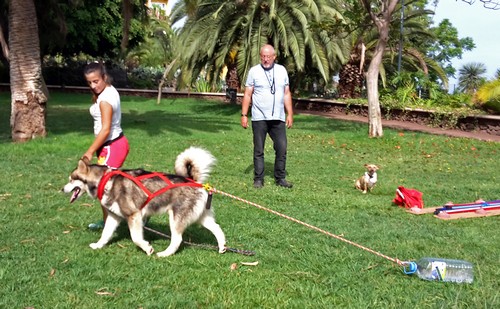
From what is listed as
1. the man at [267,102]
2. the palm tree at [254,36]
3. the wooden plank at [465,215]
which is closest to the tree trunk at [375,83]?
the palm tree at [254,36]

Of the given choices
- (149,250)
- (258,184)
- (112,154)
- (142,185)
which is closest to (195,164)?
(142,185)

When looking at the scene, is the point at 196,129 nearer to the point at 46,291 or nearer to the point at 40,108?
the point at 40,108

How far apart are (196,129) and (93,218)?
10056mm

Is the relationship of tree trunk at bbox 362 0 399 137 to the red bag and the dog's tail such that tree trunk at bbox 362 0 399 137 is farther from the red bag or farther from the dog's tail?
the dog's tail

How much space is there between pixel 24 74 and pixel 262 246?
9.70 m

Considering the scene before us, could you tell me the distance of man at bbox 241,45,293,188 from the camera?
8391 mm

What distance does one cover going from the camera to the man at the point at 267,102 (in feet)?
27.5

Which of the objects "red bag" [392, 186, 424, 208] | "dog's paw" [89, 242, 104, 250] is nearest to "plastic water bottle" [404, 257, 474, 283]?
"red bag" [392, 186, 424, 208]

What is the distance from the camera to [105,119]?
5.42m

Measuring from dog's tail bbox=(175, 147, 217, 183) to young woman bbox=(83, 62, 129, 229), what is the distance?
2.56 ft

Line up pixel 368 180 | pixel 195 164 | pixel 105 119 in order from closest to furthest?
pixel 195 164 → pixel 105 119 → pixel 368 180

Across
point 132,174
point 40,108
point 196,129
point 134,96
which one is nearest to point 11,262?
point 132,174

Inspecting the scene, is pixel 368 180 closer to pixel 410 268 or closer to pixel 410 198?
pixel 410 198

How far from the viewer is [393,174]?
11.1 m
